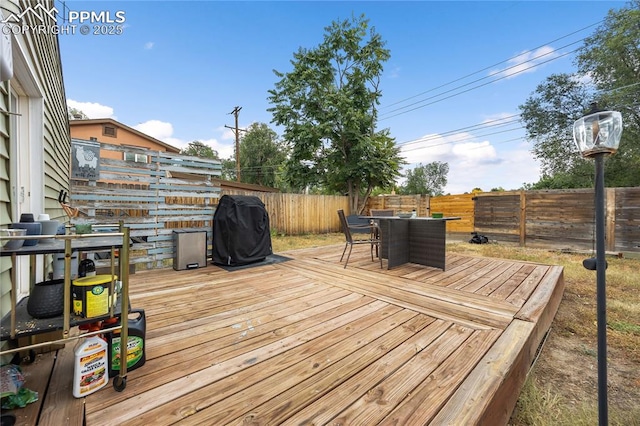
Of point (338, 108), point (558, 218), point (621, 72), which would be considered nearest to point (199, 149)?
point (338, 108)

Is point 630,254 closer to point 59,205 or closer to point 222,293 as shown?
point 222,293

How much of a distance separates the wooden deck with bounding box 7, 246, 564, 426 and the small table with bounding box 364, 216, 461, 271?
30.5 inches

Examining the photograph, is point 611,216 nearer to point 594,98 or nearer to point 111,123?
point 594,98

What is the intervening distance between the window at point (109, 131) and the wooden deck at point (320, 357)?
12.9m

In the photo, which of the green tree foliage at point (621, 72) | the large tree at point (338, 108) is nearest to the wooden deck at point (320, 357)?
the large tree at point (338, 108)

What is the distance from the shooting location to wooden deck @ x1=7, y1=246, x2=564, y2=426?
3.63 feet

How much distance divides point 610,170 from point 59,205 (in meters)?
20.4

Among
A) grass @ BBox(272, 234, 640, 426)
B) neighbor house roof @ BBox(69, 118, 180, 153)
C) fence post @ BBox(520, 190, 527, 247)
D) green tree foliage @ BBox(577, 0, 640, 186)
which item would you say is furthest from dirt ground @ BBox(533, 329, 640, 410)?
neighbor house roof @ BBox(69, 118, 180, 153)

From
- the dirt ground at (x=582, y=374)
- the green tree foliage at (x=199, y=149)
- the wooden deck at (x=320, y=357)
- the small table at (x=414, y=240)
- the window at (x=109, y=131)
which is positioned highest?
the green tree foliage at (x=199, y=149)

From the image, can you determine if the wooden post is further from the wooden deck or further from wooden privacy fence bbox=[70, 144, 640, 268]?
the wooden deck

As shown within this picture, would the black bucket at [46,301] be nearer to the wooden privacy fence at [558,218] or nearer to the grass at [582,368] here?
the grass at [582,368]

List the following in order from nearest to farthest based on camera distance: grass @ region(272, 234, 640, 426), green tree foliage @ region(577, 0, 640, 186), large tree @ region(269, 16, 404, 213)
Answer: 1. grass @ region(272, 234, 640, 426)
2. large tree @ region(269, 16, 404, 213)
3. green tree foliage @ region(577, 0, 640, 186)

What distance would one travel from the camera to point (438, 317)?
213 cm

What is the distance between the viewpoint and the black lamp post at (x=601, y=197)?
1057mm
